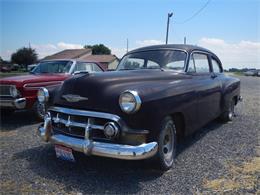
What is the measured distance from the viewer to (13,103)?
6527mm

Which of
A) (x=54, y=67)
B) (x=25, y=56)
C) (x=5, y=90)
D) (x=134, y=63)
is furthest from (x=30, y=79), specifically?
(x=25, y=56)

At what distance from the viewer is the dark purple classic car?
3.36 m

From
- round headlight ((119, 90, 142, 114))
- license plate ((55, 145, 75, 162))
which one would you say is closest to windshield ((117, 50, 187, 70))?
round headlight ((119, 90, 142, 114))

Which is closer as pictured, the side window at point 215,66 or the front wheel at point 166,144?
the front wheel at point 166,144

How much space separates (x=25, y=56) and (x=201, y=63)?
59985mm

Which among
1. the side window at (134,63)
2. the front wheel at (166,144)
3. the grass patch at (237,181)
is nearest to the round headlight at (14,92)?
the side window at (134,63)

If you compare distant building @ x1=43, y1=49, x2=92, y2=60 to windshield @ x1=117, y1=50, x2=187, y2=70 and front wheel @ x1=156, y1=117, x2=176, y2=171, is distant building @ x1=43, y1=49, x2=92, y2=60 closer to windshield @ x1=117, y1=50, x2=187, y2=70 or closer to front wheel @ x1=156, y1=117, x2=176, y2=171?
windshield @ x1=117, y1=50, x2=187, y2=70

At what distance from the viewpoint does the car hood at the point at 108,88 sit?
3494 millimetres

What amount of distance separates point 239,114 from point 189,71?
4067 mm

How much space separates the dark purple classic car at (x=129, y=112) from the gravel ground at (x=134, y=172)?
0.29m

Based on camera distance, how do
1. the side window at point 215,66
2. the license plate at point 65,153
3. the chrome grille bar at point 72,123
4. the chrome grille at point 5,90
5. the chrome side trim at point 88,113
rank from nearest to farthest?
the chrome side trim at point 88,113
the chrome grille bar at point 72,123
the license plate at point 65,153
the side window at point 215,66
the chrome grille at point 5,90

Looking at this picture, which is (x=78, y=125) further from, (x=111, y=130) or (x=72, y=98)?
(x=111, y=130)

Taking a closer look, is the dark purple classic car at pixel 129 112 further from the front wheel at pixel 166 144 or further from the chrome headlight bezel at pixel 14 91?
the chrome headlight bezel at pixel 14 91

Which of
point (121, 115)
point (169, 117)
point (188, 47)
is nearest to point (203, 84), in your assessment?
point (188, 47)
